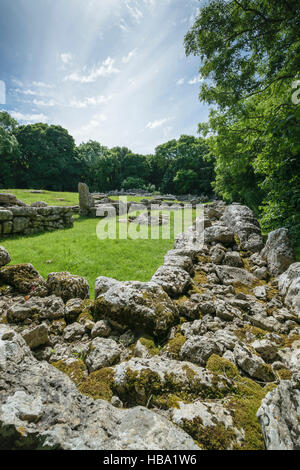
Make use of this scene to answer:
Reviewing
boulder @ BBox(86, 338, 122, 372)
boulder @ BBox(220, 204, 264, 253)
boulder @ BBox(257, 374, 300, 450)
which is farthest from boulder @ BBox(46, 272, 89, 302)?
boulder @ BBox(220, 204, 264, 253)

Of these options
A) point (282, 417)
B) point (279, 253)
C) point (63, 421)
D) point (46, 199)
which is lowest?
point (282, 417)

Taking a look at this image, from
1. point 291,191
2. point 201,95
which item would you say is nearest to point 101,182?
point 201,95

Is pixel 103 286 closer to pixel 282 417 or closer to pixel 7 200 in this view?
pixel 282 417

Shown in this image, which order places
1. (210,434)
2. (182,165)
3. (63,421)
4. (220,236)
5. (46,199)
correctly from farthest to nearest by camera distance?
(182,165) → (46,199) → (220,236) → (210,434) → (63,421)

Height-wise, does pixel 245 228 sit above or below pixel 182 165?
below

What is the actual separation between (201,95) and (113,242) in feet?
25.0

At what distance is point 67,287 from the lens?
3557mm

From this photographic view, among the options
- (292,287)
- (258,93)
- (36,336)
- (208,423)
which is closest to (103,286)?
(36,336)

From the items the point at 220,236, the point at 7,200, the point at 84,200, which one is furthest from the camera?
the point at 84,200

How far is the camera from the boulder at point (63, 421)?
→ 113 cm

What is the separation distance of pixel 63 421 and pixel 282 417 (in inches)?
63.8

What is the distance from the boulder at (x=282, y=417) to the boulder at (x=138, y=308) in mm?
1388

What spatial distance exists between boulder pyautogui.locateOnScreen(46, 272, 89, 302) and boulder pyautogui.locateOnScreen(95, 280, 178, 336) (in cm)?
77

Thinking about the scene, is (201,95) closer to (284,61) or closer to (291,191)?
(284,61)
